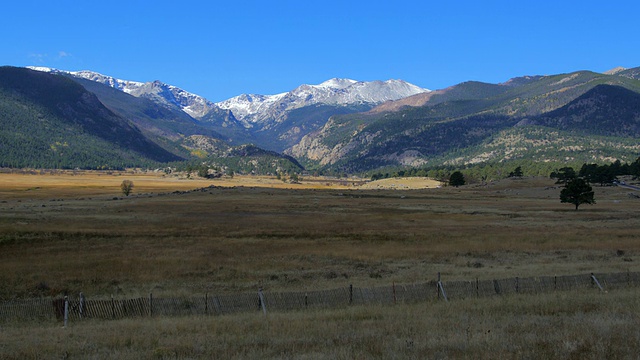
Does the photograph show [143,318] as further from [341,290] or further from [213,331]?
[341,290]

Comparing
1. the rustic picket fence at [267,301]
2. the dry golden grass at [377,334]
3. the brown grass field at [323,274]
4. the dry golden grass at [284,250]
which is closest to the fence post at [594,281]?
the rustic picket fence at [267,301]

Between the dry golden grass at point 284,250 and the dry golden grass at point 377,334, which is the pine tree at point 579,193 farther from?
the dry golden grass at point 377,334

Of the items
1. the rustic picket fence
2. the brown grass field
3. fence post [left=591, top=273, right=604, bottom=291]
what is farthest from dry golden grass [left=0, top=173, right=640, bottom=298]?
the rustic picket fence

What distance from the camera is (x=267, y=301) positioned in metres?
25.1

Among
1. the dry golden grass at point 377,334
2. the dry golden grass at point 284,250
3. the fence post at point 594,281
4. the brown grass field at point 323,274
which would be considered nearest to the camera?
the dry golden grass at point 377,334

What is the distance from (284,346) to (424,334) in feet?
14.9

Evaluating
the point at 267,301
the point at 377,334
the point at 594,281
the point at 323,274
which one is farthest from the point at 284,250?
the point at 377,334

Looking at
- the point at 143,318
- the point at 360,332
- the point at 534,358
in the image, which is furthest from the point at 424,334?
the point at 143,318

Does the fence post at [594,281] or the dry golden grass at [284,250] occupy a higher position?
the fence post at [594,281]

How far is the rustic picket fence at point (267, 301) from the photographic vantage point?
24.2 metres

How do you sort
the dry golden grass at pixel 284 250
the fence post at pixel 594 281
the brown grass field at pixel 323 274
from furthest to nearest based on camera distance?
the dry golden grass at pixel 284 250 → the fence post at pixel 594 281 → the brown grass field at pixel 323 274

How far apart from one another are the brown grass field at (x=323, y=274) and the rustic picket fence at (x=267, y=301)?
4.39 feet

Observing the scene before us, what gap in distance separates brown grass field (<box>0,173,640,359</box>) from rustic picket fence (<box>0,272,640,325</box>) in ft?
4.39

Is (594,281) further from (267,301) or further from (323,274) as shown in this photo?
(267,301)
